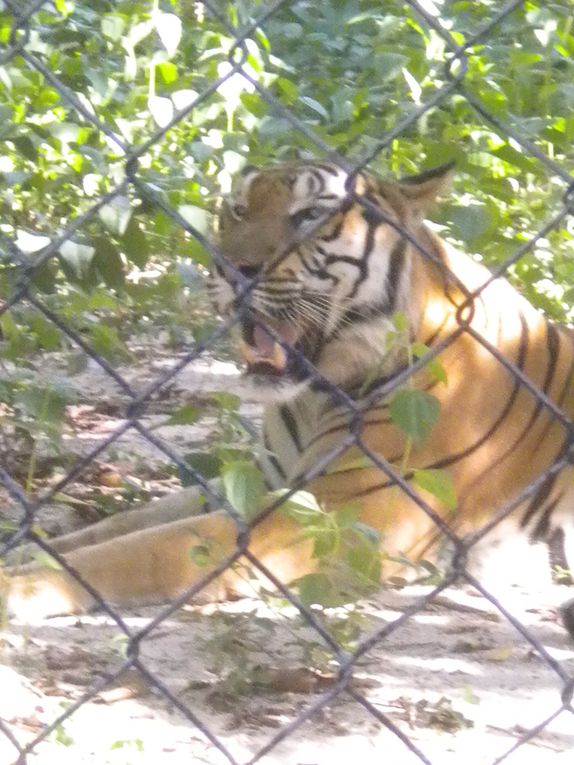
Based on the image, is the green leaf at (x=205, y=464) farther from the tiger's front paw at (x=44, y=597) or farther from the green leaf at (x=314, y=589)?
the green leaf at (x=314, y=589)

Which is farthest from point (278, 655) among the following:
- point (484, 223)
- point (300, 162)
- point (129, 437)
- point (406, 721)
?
point (129, 437)

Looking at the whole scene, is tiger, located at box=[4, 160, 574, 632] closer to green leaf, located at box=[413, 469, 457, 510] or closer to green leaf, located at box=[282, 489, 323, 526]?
green leaf, located at box=[282, 489, 323, 526]

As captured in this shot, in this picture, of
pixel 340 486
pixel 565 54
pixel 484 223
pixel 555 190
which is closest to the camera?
pixel 484 223

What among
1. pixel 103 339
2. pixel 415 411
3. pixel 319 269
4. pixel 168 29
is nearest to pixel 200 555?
pixel 415 411

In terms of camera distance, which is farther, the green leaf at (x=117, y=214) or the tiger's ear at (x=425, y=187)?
Answer: the tiger's ear at (x=425, y=187)

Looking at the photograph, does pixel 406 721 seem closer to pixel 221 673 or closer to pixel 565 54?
pixel 221 673

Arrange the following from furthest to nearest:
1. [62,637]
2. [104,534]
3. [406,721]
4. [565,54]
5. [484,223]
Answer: [565,54]
[104,534]
[62,637]
[484,223]
[406,721]

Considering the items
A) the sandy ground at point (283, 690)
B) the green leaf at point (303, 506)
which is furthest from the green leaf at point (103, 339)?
the green leaf at point (303, 506)

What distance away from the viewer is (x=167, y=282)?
2.93 meters

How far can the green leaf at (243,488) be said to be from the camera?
1614mm

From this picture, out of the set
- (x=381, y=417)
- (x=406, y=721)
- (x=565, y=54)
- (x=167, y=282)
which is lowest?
(x=406, y=721)

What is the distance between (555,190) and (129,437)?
1501 millimetres

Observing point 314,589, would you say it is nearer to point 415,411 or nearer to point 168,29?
point 415,411

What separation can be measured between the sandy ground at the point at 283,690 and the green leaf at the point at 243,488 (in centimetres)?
27
